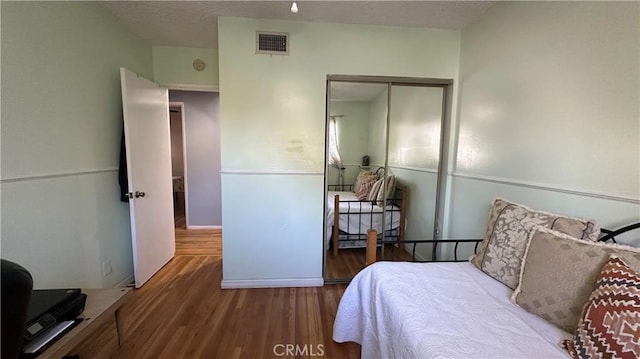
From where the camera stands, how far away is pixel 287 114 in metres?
2.38

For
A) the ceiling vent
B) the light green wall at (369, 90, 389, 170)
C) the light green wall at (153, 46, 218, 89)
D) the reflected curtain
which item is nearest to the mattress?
the reflected curtain

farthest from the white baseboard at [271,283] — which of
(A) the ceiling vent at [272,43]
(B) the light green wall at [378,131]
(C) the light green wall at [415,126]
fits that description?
(A) the ceiling vent at [272,43]

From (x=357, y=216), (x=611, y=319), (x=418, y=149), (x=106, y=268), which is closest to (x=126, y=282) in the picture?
(x=106, y=268)

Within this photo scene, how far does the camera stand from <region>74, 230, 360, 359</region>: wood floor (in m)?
1.71

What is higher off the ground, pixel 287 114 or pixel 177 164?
pixel 287 114

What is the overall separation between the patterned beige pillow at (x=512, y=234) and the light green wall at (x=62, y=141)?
8.78 feet

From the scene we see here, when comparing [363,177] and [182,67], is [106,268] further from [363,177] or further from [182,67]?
[363,177]

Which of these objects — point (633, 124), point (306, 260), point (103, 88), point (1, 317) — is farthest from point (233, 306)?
point (633, 124)

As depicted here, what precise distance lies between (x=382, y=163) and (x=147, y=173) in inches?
91.3

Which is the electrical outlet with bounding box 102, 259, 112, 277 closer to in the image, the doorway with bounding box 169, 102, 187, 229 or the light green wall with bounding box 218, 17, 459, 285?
the light green wall with bounding box 218, 17, 459, 285

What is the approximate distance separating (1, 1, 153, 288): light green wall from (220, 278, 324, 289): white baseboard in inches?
39.6

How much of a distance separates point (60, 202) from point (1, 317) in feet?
4.67

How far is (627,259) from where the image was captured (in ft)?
3.20

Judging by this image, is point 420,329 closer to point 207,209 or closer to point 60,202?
point 60,202
